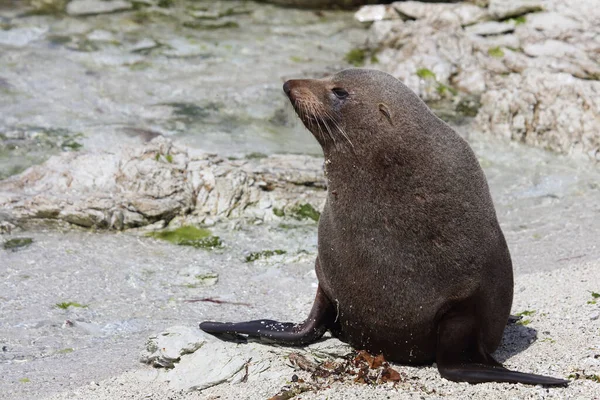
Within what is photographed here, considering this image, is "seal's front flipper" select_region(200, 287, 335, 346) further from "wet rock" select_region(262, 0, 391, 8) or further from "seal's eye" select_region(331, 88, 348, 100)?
"wet rock" select_region(262, 0, 391, 8)

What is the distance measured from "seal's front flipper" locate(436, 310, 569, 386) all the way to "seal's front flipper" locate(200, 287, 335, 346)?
0.69 meters

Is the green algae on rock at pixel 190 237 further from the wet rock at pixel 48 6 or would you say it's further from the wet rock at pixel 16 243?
the wet rock at pixel 48 6

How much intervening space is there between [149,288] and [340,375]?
2.26 m

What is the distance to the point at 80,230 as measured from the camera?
7.14 m

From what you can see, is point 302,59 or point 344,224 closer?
point 344,224

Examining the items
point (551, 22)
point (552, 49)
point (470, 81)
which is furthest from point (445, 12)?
point (552, 49)

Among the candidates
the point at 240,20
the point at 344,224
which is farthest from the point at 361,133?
the point at 240,20

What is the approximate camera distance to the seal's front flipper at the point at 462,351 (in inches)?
169

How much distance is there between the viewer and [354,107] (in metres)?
4.73

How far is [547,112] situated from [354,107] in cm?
544

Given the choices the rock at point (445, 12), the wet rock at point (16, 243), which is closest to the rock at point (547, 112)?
the rock at point (445, 12)

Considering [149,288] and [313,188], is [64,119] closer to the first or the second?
[313,188]

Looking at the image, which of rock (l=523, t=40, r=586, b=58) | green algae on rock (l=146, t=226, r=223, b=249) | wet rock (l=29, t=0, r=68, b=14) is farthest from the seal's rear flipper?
wet rock (l=29, t=0, r=68, b=14)

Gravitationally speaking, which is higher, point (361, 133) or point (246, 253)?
point (361, 133)
